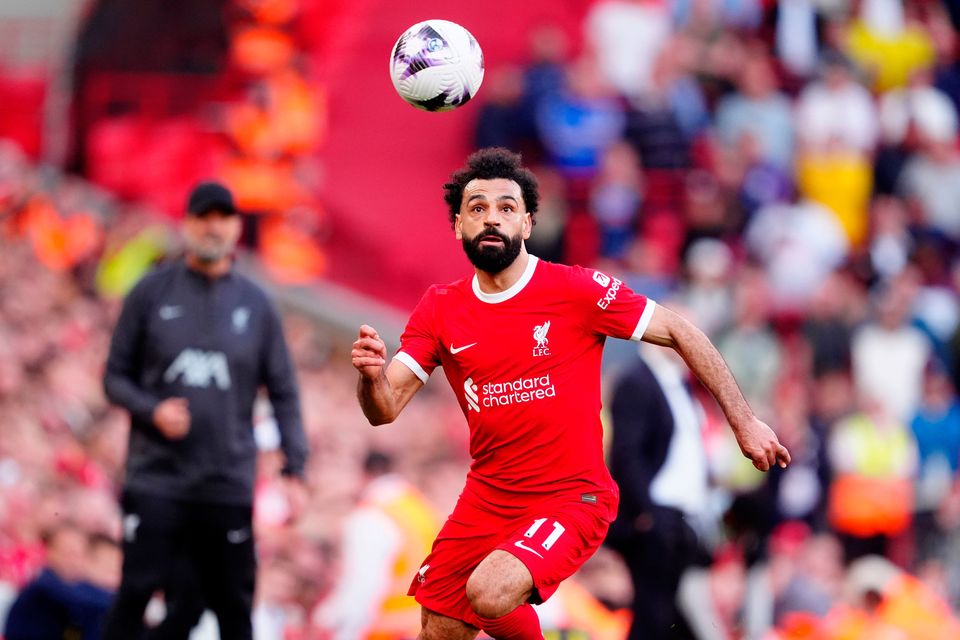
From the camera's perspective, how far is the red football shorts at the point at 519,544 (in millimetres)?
7516

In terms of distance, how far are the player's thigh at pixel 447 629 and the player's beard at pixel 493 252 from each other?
155 cm

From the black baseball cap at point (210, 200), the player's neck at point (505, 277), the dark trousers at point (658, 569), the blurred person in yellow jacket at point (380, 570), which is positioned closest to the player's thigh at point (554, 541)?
the player's neck at point (505, 277)

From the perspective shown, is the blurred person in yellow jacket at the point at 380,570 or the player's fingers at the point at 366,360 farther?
the blurred person in yellow jacket at the point at 380,570

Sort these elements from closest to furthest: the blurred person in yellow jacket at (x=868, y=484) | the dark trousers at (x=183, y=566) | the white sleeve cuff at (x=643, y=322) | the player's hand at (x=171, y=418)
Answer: the white sleeve cuff at (x=643, y=322) → the player's hand at (x=171, y=418) → the dark trousers at (x=183, y=566) → the blurred person in yellow jacket at (x=868, y=484)

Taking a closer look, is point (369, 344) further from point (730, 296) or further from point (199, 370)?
point (730, 296)

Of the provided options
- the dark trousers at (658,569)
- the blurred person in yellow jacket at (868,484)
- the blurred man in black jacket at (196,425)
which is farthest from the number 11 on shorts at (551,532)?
the blurred person in yellow jacket at (868,484)

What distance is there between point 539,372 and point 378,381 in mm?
726

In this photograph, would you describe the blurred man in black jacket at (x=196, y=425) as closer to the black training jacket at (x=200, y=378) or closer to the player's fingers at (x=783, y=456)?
the black training jacket at (x=200, y=378)

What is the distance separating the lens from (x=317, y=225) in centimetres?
1775

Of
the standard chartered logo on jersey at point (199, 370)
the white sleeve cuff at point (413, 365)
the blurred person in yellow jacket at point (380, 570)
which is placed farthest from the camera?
the blurred person in yellow jacket at point (380, 570)

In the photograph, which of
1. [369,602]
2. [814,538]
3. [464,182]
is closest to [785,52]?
[814,538]

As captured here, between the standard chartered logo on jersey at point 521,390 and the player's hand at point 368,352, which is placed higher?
the player's hand at point 368,352

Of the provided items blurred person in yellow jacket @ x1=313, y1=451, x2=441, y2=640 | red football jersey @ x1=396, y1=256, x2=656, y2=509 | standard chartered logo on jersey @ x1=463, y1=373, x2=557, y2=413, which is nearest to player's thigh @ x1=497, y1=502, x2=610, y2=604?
red football jersey @ x1=396, y1=256, x2=656, y2=509

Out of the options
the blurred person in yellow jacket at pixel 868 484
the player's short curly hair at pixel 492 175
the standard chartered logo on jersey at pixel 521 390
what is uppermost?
the player's short curly hair at pixel 492 175
